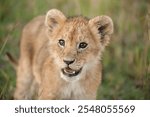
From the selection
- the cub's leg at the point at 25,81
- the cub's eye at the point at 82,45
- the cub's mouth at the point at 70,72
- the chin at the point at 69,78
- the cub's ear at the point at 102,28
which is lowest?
the cub's leg at the point at 25,81

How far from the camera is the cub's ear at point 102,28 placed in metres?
5.96

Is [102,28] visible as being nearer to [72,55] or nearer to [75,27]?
[75,27]

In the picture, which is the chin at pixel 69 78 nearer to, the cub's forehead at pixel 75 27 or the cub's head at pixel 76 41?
the cub's head at pixel 76 41

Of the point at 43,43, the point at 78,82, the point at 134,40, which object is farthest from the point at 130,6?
the point at 78,82

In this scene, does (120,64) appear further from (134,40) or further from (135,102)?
(135,102)

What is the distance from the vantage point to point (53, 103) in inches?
235

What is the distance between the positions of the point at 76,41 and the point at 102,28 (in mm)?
304

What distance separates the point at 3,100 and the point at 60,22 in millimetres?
656

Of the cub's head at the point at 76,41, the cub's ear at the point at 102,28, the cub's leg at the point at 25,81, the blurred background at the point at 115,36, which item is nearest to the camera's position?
the cub's head at the point at 76,41

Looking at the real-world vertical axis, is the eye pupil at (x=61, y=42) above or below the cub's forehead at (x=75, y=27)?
below

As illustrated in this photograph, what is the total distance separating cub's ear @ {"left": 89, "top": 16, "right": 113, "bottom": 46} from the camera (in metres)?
5.96

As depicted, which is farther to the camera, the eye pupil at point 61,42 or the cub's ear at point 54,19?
the cub's ear at point 54,19

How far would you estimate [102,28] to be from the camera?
601 cm

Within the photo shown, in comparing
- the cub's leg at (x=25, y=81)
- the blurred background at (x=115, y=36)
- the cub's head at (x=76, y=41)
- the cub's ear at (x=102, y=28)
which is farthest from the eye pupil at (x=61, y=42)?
the blurred background at (x=115, y=36)
